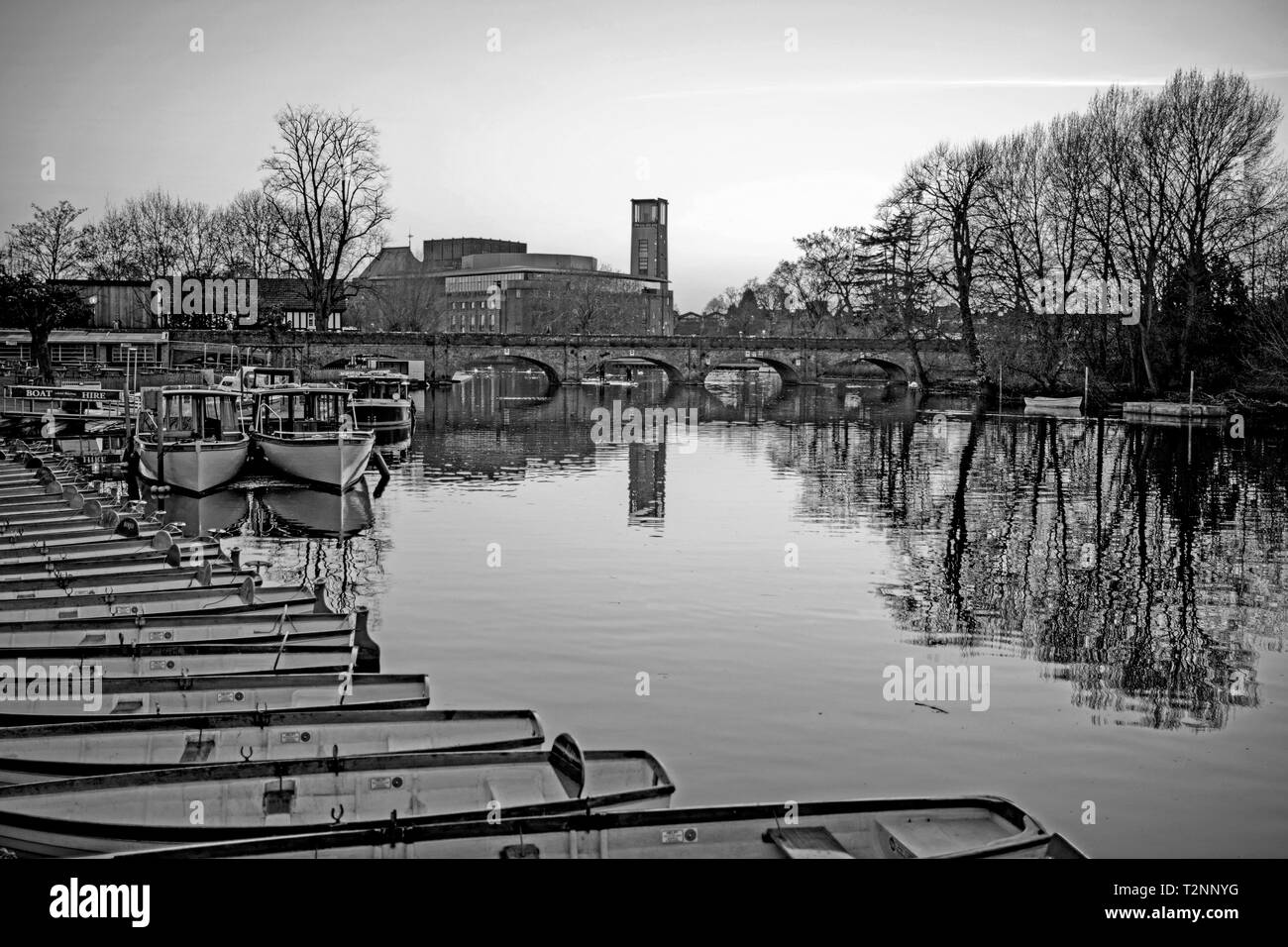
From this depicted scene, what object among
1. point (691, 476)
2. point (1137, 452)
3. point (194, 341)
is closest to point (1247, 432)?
point (1137, 452)

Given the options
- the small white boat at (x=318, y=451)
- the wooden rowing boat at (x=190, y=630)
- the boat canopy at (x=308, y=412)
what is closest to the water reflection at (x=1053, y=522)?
the boat canopy at (x=308, y=412)

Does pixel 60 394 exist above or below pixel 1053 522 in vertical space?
above

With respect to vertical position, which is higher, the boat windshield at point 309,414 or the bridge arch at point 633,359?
the bridge arch at point 633,359

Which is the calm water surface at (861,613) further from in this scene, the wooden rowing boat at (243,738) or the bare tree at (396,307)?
the bare tree at (396,307)

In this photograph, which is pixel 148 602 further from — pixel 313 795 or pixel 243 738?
pixel 313 795

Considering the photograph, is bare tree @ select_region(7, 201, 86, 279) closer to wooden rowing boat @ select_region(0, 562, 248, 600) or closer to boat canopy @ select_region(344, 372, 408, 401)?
boat canopy @ select_region(344, 372, 408, 401)

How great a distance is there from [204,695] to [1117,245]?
61.7 metres

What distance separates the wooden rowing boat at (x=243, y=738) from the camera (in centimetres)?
1002

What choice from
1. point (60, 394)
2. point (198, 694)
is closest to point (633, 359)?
point (60, 394)

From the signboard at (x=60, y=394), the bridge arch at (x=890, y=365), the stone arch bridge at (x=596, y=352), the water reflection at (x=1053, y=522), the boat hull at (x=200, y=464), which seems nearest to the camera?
the water reflection at (x=1053, y=522)

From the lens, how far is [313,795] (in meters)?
9.18

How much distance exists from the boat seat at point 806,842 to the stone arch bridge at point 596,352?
3016 inches

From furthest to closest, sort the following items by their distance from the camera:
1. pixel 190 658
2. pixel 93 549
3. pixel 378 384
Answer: pixel 378 384, pixel 93 549, pixel 190 658

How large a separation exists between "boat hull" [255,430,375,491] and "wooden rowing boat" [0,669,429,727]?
69.7 feet
